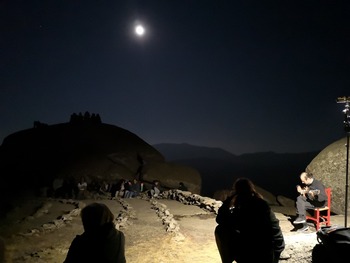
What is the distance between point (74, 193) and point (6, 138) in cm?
2697

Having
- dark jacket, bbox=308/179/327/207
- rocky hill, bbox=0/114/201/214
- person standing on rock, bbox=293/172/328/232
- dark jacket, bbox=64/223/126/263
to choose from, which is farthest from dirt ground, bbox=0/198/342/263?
rocky hill, bbox=0/114/201/214

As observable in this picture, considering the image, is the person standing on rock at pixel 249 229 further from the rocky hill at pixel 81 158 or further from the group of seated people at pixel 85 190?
the rocky hill at pixel 81 158

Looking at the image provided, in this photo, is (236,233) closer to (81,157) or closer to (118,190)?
(118,190)

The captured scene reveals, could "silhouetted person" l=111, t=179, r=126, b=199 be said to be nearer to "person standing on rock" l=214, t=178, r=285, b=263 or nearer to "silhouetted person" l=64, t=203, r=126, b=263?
"person standing on rock" l=214, t=178, r=285, b=263

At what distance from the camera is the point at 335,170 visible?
11852 mm

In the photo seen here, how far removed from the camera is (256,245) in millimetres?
4102

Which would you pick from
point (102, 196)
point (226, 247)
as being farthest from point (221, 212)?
point (102, 196)

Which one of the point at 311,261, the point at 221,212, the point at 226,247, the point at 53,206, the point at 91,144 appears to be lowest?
the point at 53,206

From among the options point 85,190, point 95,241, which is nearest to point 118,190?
point 85,190

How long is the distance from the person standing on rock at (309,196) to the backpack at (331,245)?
14.1ft

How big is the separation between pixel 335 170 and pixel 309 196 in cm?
335

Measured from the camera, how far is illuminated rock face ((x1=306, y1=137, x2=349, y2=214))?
456 inches

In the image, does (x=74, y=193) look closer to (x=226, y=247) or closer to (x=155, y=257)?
(x=155, y=257)

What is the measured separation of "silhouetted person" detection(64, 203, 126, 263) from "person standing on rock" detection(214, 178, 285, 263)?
169 centimetres
